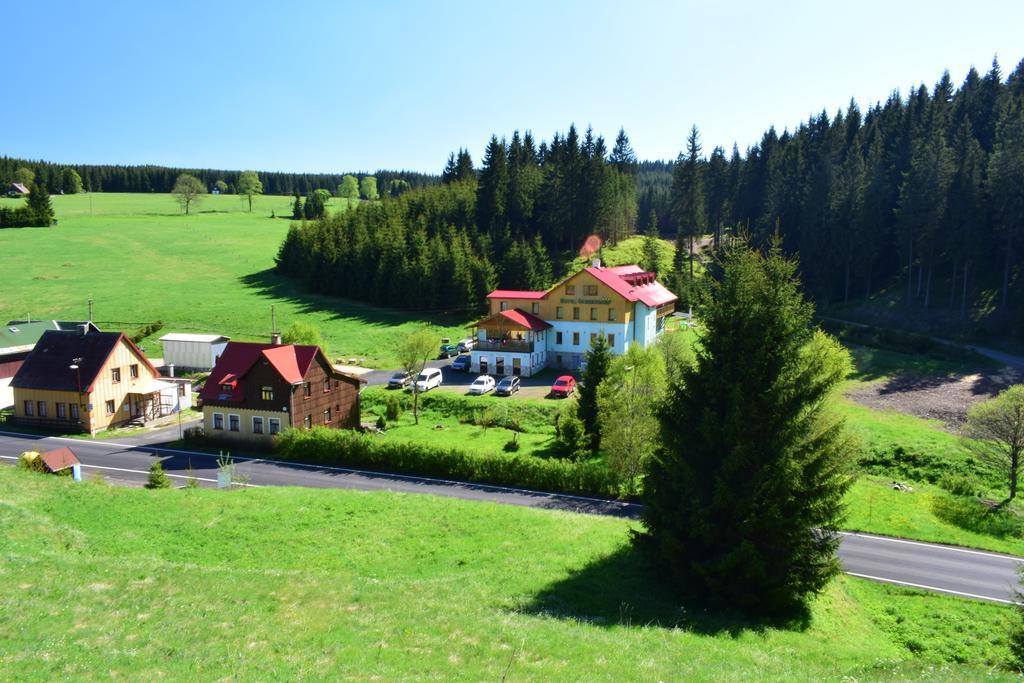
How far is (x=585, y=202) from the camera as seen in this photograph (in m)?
103

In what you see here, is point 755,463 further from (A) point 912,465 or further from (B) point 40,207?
(B) point 40,207

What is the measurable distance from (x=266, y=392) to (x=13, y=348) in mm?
26765

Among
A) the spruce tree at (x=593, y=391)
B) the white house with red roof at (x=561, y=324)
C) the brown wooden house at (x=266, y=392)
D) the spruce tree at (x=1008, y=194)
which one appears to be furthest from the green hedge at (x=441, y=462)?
the spruce tree at (x=1008, y=194)

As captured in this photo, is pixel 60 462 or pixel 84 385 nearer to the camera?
pixel 60 462

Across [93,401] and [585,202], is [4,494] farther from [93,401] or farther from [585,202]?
[585,202]

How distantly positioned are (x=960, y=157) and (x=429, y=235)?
68419 mm

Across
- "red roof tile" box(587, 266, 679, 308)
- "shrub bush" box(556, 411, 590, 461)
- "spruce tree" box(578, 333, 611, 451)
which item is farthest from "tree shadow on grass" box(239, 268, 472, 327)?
"shrub bush" box(556, 411, 590, 461)

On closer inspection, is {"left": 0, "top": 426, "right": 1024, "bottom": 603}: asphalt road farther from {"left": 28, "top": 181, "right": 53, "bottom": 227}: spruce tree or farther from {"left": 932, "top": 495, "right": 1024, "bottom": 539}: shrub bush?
{"left": 28, "top": 181, "right": 53, "bottom": 227}: spruce tree

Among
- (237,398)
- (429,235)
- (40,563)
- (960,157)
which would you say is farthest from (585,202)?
(40,563)

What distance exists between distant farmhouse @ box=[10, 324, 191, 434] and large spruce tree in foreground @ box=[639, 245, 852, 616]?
4261 centimetres

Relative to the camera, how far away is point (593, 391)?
141ft

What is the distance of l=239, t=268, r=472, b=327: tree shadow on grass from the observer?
83.1 meters

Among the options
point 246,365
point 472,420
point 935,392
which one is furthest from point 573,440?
point 935,392

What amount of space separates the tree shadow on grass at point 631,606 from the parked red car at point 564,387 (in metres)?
32.5
